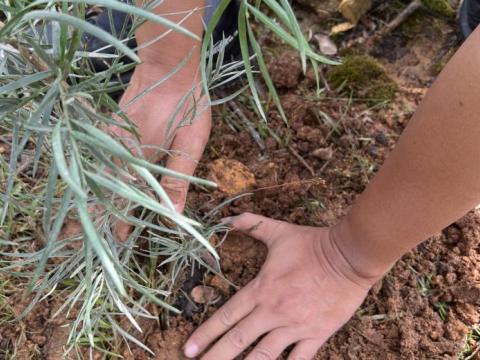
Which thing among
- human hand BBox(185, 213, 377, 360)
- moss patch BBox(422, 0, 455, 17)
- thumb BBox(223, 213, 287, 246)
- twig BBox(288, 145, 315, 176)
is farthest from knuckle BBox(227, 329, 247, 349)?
moss patch BBox(422, 0, 455, 17)

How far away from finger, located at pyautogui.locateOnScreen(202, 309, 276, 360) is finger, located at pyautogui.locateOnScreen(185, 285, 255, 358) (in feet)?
0.05

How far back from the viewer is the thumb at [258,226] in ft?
3.84

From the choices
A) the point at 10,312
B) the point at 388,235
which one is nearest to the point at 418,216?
the point at 388,235

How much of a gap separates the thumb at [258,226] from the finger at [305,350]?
26 centimetres

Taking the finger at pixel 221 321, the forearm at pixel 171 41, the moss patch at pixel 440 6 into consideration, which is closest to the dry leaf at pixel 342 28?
the moss patch at pixel 440 6

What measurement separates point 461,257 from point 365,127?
46cm

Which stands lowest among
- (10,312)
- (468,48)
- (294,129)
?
(10,312)

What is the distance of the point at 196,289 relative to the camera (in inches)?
45.0

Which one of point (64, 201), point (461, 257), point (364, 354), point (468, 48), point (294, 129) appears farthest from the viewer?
point (294, 129)

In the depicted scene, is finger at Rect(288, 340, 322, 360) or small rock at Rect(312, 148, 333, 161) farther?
small rock at Rect(312, 148, 333, 161)

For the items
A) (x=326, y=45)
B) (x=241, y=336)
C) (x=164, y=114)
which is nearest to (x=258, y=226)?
(x=241, y=336)

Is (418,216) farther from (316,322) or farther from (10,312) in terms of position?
(10,312)

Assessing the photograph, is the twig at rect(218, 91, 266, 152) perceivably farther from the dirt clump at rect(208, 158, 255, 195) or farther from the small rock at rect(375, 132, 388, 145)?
the small rock at rect(375, 132, 388, 145)

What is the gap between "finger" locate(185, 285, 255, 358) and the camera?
110cm
